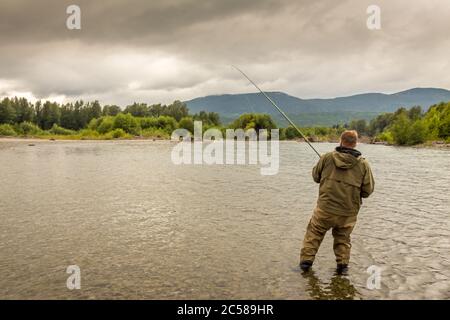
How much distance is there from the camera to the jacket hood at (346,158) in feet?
23.2

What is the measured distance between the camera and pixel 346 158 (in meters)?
7.13

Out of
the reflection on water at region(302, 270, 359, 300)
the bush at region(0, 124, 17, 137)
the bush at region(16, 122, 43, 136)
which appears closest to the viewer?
the reflection on water at region(302, 270, 359, 300)

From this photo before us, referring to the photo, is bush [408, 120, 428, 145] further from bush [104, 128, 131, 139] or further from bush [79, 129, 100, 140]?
bush [79, 129, 100, 140]

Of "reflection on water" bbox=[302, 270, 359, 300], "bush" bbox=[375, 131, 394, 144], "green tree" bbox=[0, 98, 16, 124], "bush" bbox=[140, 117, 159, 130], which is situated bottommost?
"reflection on water" bbox=[302, 270, 359, 300]

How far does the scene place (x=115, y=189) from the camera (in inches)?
764

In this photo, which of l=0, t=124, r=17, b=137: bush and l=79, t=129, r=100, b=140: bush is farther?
l=79, t=129, r=100, b=140: bush

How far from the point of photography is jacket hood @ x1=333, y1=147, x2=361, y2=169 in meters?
7.09

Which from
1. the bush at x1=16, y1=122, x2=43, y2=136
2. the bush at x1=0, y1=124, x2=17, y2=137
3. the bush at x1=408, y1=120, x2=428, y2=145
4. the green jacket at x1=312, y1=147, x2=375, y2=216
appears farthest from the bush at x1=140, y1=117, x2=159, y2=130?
the green jacket at x1=312, y1=147, x2=375, y2=216

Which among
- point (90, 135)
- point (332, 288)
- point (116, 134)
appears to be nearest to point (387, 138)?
point (116, 134)

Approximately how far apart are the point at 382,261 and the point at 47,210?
10.9 metres

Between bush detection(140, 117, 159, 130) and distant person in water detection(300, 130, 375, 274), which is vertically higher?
bush detection(140, 117, 159, 130)
